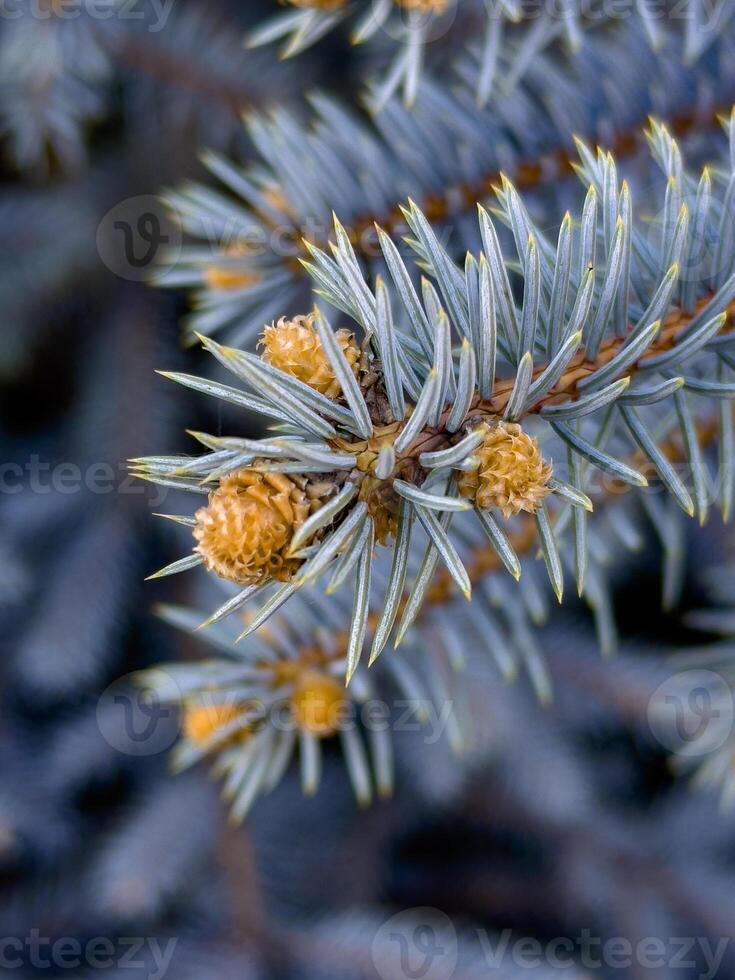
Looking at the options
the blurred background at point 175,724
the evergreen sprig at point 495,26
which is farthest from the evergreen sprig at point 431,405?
the blurred background at point 175,724

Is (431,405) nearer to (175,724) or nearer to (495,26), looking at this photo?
(495,26)

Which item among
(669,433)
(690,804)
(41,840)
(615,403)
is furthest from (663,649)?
(41,840)

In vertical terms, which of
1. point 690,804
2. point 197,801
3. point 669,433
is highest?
point 669,433

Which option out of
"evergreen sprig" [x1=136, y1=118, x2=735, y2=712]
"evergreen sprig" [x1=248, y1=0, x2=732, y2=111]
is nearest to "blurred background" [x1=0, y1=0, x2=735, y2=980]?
"evergreen sprig" [x1=248, y1=0, x2=732, y2=111]

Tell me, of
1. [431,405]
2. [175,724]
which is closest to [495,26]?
[431,405]

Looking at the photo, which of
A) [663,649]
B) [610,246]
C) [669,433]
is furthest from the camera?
[663,649]

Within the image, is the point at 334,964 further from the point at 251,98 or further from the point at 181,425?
the point at 251,98

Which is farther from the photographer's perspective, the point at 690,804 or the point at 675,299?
the point at 690,804

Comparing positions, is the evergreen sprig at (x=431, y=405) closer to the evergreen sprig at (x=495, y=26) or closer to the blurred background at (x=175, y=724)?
the evergreen sprig at (x=495, y=26)
